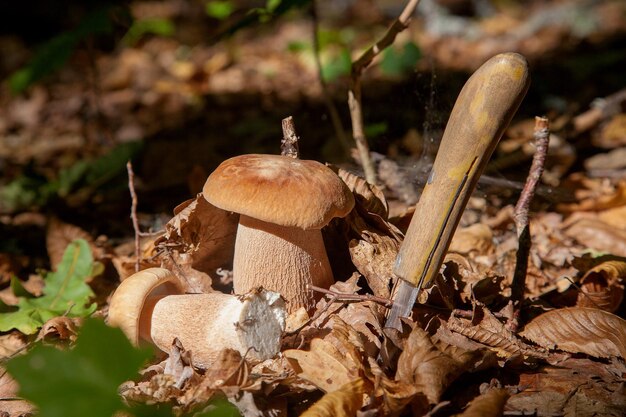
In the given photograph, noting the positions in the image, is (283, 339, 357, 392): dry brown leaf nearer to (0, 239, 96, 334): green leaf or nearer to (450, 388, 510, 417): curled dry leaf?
(450, 388, 510, 417): curled dry leaf

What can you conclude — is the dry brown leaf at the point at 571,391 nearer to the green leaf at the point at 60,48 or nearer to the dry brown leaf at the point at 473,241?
the dry brown leaf at the point at 473,241

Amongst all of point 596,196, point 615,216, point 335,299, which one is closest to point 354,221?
point 335,299

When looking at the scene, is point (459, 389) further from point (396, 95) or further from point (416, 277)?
point (396, 95)

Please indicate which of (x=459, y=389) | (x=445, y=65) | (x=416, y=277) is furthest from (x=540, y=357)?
(x=445, y=65)

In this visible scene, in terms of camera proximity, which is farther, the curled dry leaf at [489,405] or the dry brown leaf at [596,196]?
the dry brown leaf at [596,196]

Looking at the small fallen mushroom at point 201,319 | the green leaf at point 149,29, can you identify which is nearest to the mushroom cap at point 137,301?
the small fallen mushroom at point 201,319

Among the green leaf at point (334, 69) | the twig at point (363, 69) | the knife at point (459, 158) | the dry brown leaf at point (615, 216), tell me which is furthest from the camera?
the green leaf at point (334, 69)
